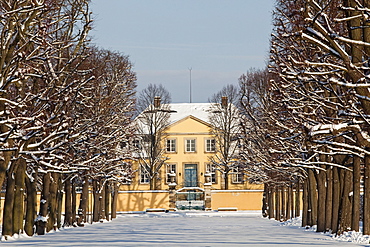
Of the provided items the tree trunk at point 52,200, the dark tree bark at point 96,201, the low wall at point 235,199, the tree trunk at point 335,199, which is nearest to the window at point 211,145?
the low wall at point 235,199

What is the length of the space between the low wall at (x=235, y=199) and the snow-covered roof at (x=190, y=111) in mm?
17935

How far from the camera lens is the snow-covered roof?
8362cm

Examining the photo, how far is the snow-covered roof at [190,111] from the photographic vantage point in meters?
83.6

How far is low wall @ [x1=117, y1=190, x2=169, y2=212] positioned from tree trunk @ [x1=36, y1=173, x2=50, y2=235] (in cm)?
3787

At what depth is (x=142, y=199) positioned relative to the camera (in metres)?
64.8

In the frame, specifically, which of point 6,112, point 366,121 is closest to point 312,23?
point 366,121

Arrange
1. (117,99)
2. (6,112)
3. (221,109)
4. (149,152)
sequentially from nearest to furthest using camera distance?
(6,112) < (117,99) < (149,152) < (221,109)

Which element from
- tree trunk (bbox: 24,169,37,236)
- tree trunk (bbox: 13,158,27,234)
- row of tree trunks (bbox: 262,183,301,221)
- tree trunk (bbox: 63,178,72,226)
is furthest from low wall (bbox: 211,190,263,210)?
tree trunk (bbox: 13,158,27,234)

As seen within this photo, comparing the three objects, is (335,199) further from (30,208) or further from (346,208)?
(30,208)

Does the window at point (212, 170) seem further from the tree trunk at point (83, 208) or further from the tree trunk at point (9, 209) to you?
the tree trunk at point (9, 209)

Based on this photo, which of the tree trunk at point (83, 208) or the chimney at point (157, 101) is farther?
the chimney at point (157, 101)

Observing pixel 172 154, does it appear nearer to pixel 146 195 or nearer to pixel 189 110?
pixel 189 110

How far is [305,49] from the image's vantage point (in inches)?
A: 914

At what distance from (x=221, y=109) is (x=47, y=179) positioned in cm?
5119
